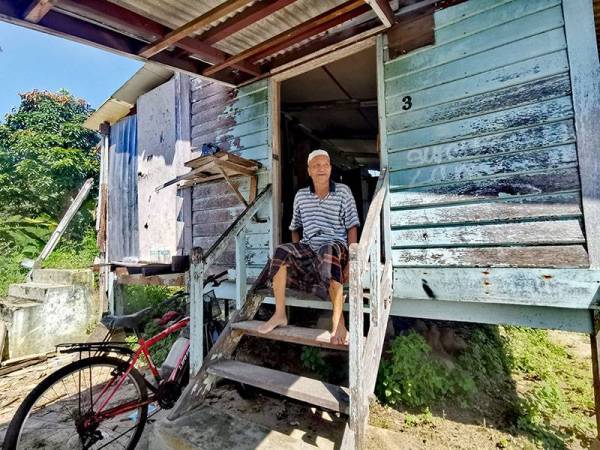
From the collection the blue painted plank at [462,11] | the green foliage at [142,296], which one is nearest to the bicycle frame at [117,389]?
the blue painted plank at [462,11]

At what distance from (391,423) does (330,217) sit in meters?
1.79

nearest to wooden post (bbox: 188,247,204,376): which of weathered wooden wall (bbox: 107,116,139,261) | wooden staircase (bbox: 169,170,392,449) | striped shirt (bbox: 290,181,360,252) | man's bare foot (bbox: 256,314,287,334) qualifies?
wooden staircase (bbox: 169,170,392,449)

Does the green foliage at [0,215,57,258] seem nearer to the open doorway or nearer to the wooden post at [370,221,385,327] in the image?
the open doorway

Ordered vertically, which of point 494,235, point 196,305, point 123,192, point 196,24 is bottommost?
point 196,305

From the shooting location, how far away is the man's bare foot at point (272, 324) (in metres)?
2.36

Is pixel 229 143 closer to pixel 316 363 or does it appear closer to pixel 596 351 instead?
pixel 316 363

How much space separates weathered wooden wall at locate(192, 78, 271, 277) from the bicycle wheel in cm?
160

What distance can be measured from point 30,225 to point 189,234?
865 centimetres

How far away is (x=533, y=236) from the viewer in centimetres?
219

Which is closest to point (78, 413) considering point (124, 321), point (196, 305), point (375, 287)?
point (124, 321)

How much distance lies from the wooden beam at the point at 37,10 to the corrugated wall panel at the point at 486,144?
8.45 ft

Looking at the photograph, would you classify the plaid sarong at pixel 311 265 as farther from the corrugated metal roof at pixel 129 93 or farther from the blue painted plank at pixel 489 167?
the corrugated metal roof at pixel 129 93

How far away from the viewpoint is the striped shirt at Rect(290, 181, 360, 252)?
2.69 meters

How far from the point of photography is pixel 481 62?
245cm
